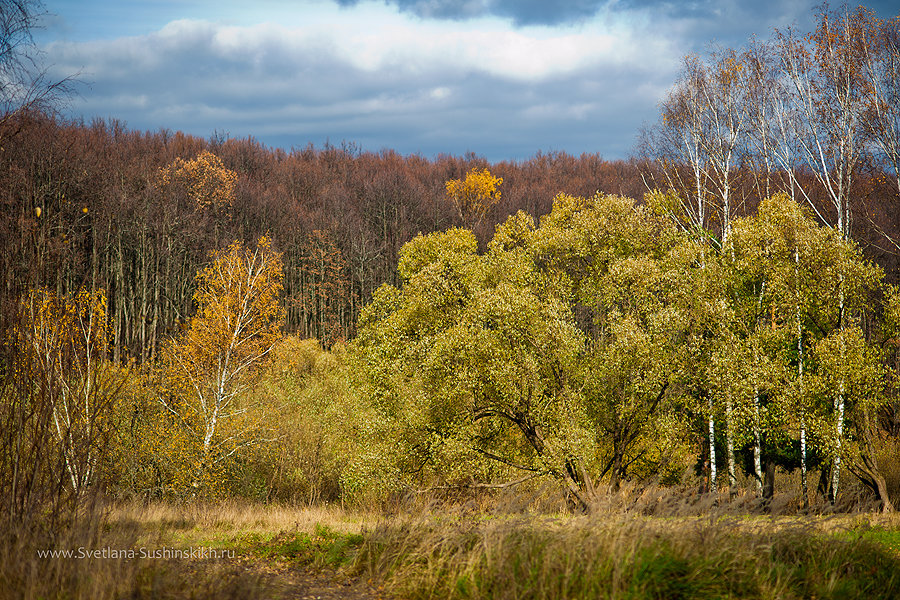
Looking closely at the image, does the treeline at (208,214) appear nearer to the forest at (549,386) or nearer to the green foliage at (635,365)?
the forest at (549,386)

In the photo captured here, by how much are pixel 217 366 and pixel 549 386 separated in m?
11.9

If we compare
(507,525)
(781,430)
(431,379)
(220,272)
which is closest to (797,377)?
(781,430)

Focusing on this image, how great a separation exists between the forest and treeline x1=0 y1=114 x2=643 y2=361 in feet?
35.3

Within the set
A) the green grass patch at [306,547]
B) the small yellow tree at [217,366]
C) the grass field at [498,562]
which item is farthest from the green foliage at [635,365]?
the grass field at [498,562]

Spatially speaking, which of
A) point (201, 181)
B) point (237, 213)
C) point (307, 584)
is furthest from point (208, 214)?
point (307, 584)

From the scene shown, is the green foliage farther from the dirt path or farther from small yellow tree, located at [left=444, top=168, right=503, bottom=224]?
small yellow tree, located at [left=444, top=168, right=503, bottom=224]

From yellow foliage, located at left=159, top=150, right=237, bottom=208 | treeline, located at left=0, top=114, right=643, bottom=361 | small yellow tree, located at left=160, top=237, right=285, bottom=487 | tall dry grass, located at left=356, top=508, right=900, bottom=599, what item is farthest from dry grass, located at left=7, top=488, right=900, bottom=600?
yellow foliage, located at left=159, top=150, right=237, bottom=208

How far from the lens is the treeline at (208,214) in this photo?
4656 cm

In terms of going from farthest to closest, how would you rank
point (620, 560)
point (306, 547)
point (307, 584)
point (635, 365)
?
1. point (635, 365)
2. point (306, 547)
3. point (307, 584)
4. point (620, 560)

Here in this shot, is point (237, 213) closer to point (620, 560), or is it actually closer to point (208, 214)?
point (208, 214)

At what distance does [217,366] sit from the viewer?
887 inches

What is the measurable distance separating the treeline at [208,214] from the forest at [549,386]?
35.3ft

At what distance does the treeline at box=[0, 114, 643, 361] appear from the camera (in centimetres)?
4656

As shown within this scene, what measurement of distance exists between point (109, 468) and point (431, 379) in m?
10.7
